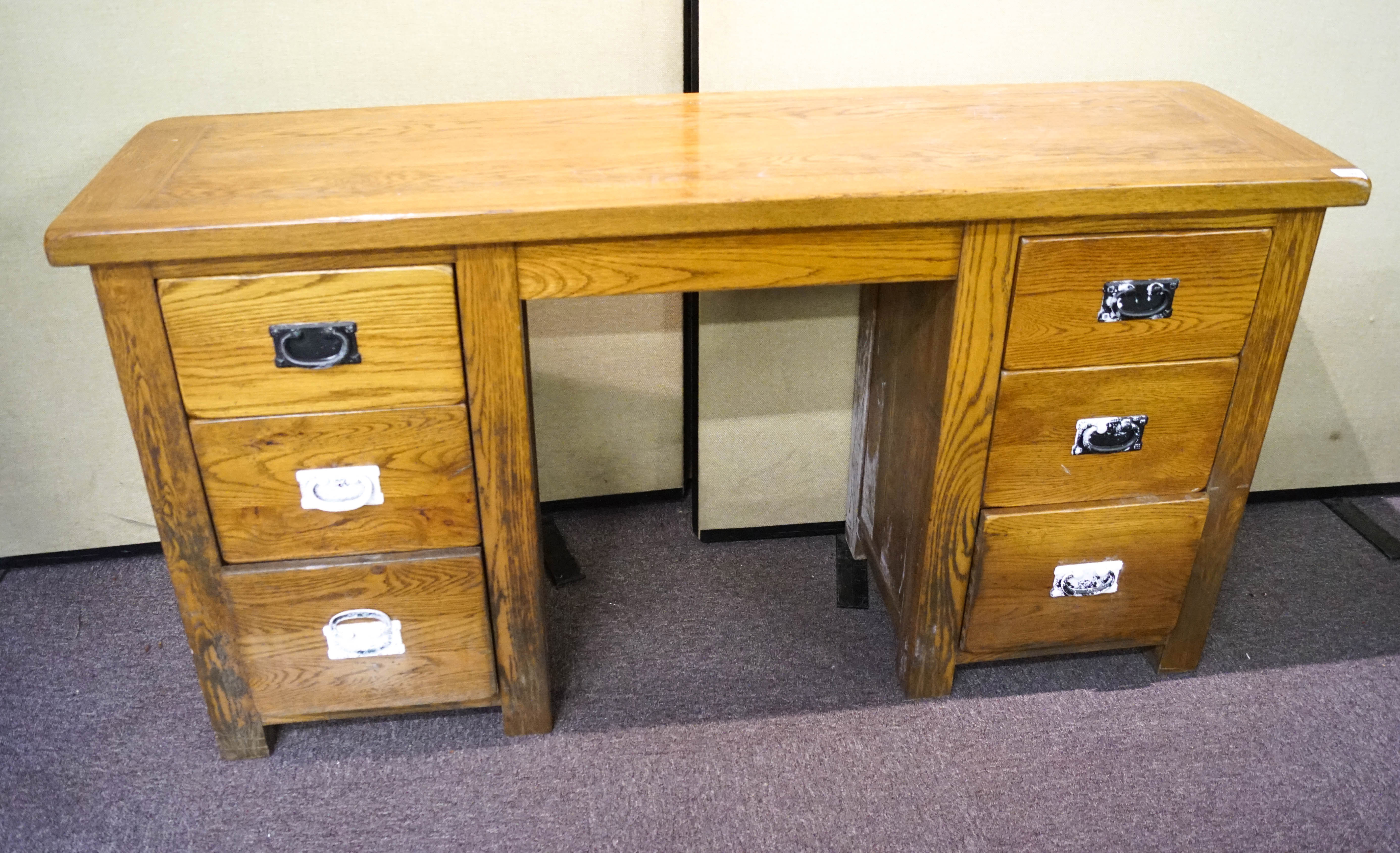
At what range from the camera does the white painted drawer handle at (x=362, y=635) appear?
1333 millimetres

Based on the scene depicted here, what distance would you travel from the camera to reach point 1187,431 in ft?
4.43

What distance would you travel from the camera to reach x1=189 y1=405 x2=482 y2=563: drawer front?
121 cm

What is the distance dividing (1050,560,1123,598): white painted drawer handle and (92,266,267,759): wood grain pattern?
1051 millimetres

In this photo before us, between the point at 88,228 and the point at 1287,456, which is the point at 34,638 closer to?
the point at 88,228

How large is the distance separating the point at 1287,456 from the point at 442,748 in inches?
59.2

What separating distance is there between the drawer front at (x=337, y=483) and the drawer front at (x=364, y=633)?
3 centimetres

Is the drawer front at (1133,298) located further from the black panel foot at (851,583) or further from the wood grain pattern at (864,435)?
the black panel foot at (851,583)

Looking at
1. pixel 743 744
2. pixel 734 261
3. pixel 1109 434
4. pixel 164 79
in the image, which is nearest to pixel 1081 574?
pixel 1109 434

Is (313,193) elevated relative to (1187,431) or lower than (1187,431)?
elevated

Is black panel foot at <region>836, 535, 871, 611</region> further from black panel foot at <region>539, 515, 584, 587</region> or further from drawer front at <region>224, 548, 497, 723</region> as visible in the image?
drawer front at <region>224, 548, 497, 723</region>

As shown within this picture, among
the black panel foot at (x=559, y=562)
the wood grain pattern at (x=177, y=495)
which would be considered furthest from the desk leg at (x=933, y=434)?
the wood grain pattern at (x=177, y=495)

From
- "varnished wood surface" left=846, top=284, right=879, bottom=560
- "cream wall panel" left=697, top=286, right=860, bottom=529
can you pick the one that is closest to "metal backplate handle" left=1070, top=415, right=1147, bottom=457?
"varnished wood surface" left=846, top=284, right=879, bottom=560

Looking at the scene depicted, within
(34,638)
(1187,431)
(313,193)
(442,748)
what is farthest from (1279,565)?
(34,638)

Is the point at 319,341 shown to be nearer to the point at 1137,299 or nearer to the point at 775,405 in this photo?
the point at 775,405
